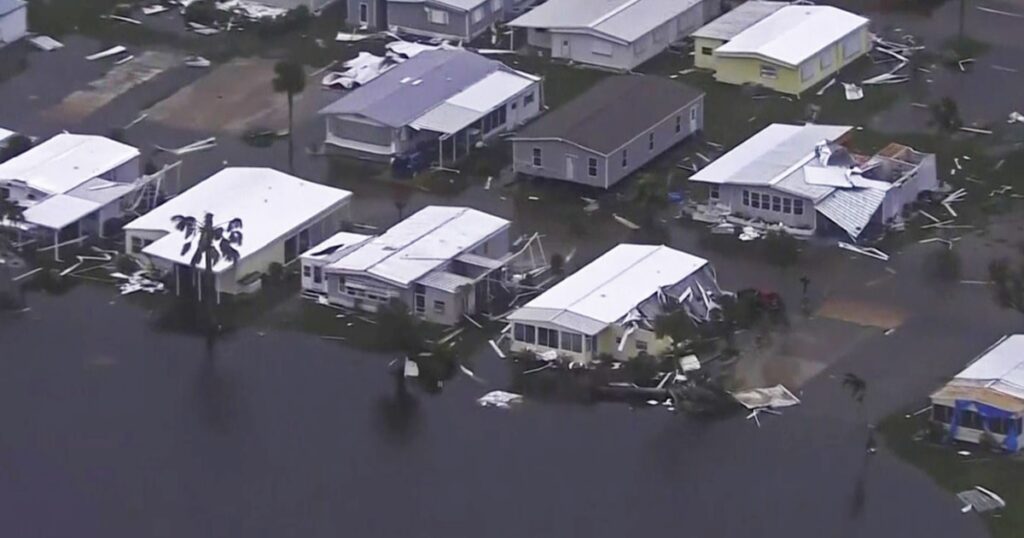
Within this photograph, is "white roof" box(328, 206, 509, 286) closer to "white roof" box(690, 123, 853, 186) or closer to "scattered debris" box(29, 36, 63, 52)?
"white roof" box(690, 123, 853, 186)

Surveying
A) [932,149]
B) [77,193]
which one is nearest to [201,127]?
[77,193]

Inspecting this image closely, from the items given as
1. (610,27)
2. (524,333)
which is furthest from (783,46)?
(524,333)

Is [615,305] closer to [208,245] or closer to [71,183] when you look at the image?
[208,245]

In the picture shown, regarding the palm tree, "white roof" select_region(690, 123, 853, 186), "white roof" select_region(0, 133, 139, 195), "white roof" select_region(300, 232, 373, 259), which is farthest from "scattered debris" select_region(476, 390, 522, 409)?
the palm tree

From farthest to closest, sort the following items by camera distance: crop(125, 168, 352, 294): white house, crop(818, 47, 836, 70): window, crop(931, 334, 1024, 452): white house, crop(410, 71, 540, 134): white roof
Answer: crop(818, 47, 836, 70): window, crop(410, 71, 540, 134): white roof, crop(125, 168, 352, 294): white house, crop(931, 334, 1024, 452): white house

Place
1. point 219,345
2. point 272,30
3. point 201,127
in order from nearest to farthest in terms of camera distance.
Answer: point 219,345 < point 201,127 < point 272,30

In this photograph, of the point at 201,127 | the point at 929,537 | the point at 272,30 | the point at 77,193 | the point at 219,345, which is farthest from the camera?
the point at 272,30

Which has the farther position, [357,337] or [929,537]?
[357,337]

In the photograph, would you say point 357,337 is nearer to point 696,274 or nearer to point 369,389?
point 369,389
